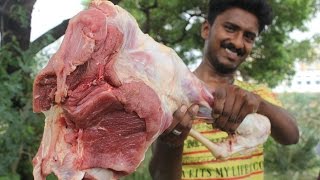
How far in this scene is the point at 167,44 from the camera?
10234 mm

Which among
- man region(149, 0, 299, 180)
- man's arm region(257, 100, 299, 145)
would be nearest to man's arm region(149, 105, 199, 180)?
man region(149, 0, 299, 180)

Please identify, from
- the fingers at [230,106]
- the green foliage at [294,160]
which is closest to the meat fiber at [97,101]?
the fingers at [230,106]

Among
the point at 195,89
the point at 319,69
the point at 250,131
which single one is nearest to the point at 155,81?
the point at 195,89

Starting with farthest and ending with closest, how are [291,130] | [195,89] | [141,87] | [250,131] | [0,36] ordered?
[0,36]
[291,130]
[250,131]
[195,89]
[141,87]

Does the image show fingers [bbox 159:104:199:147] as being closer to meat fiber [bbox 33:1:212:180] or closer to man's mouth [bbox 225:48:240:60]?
meat fiber [bbox 33:1:212:180]

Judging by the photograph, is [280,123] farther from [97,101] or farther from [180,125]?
[97,101]

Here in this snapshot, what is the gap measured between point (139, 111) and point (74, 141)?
190 millimetres

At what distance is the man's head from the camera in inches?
109

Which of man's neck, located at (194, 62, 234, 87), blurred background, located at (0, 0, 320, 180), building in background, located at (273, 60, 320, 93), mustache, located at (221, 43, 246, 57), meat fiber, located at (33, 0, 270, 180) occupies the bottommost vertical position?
building in background, located at (273, 60, 320, 93)

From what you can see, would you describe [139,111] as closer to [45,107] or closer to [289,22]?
[45,107]

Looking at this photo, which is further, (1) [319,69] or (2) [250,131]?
(1) [319,69]

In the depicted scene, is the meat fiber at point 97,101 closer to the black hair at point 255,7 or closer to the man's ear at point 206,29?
the black hair at point 255,7

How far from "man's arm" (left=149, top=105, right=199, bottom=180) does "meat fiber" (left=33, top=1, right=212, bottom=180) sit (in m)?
0.21

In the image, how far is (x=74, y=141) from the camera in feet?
5.18
